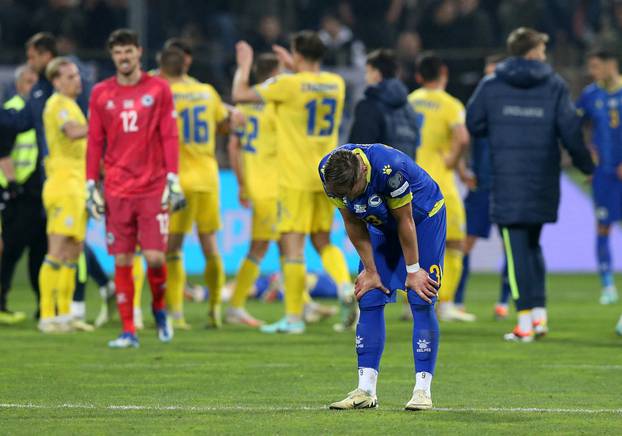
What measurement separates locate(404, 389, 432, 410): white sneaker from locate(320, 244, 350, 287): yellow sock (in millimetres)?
4487

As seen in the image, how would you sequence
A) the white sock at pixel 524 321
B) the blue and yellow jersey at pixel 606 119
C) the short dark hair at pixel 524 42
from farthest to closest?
the blue and yellow jersey at pixel 606 119, the short dark hair at pixel 524 42, the white sock at pixel 524 321

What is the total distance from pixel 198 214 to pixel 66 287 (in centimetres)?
130

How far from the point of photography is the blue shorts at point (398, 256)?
7.28 m

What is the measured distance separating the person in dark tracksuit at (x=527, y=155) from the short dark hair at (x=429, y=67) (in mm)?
1694

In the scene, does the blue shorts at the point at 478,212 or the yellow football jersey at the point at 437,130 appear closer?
the yellow football jersey at the point at 437,130

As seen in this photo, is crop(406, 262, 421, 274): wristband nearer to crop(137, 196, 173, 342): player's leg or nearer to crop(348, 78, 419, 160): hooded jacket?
crop(137, 196, 173, 342): player's leg

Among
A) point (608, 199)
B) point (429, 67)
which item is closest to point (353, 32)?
point (608, 199)

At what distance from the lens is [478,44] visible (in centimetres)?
2095

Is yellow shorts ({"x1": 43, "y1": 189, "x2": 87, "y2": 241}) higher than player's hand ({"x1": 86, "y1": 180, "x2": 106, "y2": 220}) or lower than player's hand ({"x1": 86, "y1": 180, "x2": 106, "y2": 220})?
lower

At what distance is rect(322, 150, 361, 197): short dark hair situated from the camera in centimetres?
662

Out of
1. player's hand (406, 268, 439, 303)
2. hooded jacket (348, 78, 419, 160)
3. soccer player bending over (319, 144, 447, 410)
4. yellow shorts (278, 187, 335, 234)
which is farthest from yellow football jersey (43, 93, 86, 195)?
player's hand (406, 268, 439, 303)

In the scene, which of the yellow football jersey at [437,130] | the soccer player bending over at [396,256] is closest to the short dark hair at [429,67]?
the yellow football jersey at [437,130]

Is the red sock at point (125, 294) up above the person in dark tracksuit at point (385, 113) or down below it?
below

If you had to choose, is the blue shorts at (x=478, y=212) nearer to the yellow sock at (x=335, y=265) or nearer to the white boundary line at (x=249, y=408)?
the yellow sock at (x=335, y=265)
